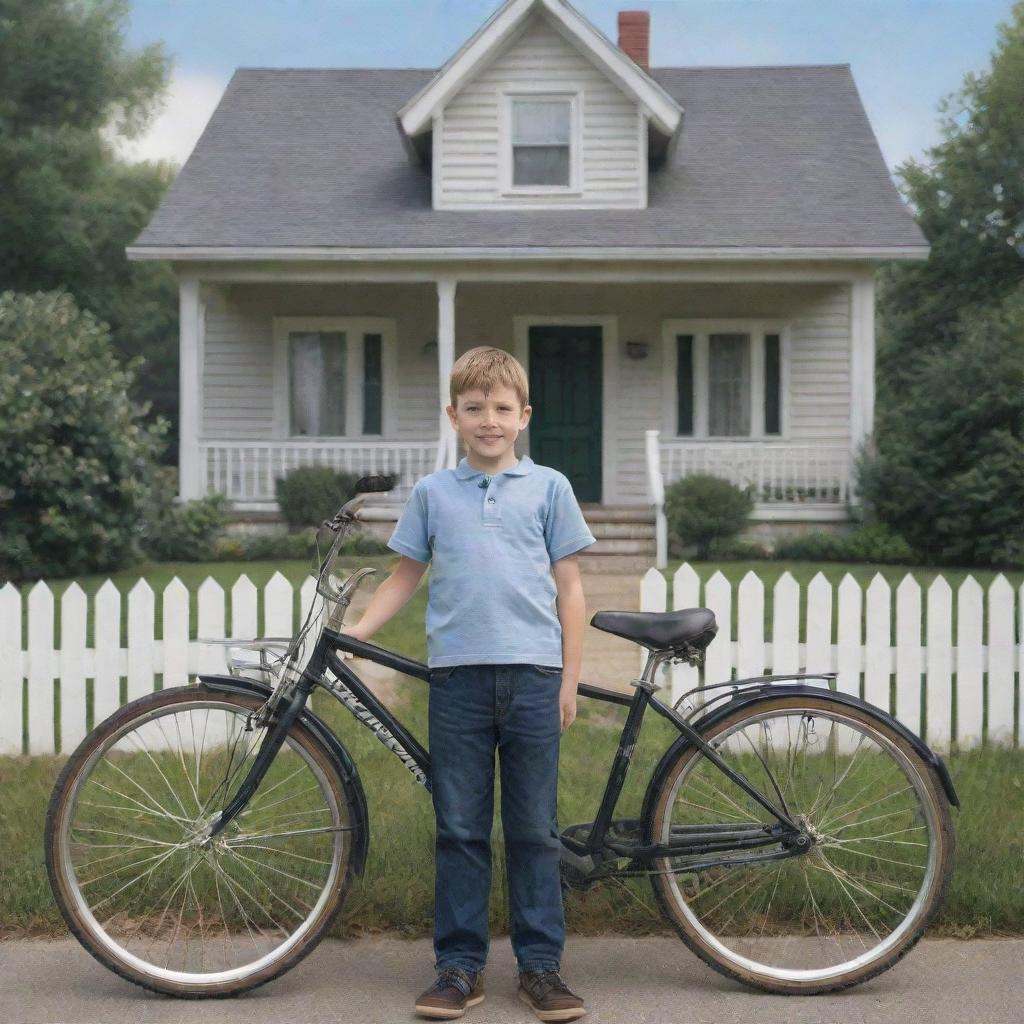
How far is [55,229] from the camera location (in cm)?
2742

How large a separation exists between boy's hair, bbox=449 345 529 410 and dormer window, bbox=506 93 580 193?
43.1ft

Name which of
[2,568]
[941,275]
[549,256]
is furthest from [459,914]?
[941,275]

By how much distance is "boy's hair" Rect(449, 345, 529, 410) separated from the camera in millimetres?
3621

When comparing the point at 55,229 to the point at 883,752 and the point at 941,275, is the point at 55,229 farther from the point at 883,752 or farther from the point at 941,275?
the point at 883,752

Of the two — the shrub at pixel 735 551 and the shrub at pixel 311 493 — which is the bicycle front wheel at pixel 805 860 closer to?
the shrub at pixel 735 551

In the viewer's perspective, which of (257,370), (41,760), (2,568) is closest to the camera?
(41,760)

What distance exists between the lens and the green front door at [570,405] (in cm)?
1716

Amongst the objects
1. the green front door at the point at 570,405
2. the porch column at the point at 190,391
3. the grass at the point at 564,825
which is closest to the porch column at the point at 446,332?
the green front door at the point at 570,405

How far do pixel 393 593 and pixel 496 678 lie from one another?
1.26 ft

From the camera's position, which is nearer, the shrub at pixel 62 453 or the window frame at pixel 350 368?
the shrub at pixel 62 453

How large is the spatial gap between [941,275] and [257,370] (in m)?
14.7

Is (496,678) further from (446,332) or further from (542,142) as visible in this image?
(542,142)

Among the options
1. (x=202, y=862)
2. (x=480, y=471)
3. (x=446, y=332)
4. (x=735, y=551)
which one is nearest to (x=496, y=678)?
(x=480, y=471)

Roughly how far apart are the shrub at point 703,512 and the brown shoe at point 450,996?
11.2 meters
